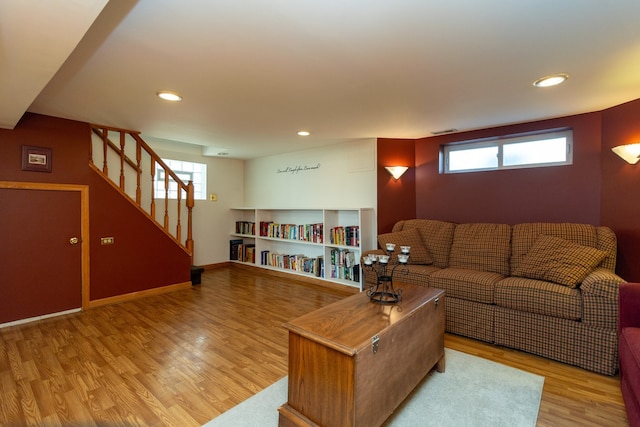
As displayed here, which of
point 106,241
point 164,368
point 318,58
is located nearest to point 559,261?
point 318,58

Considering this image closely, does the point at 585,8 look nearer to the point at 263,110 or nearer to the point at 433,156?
the point at 263,110

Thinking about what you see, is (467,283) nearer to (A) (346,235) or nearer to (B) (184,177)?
(A) (346,235)

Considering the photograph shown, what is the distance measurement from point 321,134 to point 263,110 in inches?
46.2

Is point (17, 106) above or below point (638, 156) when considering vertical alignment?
above

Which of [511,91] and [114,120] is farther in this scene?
[114,120]

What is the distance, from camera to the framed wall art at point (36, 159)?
3.17 metres

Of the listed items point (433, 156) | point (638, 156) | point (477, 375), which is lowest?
point (477, 375)

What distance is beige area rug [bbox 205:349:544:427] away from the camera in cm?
174

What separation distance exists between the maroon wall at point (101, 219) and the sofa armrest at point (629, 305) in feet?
15.4

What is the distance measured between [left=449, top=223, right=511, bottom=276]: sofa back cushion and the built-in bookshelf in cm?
118

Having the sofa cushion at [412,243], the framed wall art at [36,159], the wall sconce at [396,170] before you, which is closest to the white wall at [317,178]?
the wall sconce at [396,170]

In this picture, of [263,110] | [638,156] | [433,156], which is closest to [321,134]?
[263,110]

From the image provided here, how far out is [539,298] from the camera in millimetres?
2436

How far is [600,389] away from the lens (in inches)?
79.7
